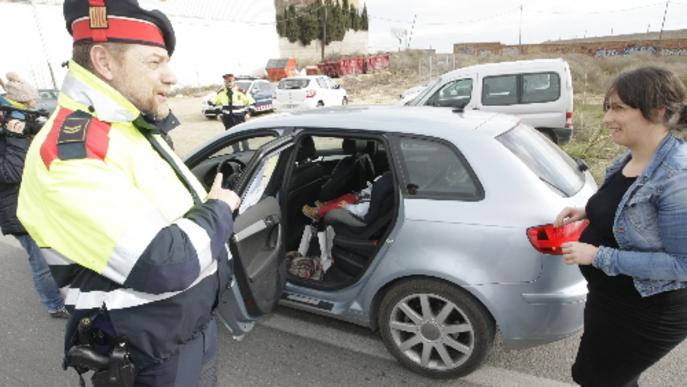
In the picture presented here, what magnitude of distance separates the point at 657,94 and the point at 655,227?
0.45 m

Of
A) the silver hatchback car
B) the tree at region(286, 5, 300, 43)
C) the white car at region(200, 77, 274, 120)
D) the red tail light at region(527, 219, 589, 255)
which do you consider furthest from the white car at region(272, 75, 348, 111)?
Result: the tree at region(286, 5, 300, 43)

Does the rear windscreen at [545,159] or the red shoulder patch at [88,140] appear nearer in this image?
the red shoulder patch at [88,140]

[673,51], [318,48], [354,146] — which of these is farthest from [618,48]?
[354,146]

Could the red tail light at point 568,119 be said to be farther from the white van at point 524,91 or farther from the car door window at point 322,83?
the car door window at point 322,83

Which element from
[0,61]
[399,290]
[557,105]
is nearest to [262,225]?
[399,290]

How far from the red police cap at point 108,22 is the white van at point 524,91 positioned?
6.44 m

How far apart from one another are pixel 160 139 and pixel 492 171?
160cm

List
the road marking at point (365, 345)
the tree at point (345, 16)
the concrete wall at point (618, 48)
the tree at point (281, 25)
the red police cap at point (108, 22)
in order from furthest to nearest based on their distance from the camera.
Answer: the tree at point (345, 16) → the tree at point (281, 25) → the concrete wall at point (618, 48) → the road marking at point (365, 345) → the red police cap at point (108, 22)

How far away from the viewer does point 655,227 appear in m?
1.48

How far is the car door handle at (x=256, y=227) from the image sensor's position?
6.59 feet

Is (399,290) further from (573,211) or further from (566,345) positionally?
(566,345)

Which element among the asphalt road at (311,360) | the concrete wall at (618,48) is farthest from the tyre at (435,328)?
the concrete wall at (618,48)

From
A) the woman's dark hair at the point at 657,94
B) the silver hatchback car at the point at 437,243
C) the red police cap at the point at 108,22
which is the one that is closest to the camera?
the red police cap at the point at 108,22

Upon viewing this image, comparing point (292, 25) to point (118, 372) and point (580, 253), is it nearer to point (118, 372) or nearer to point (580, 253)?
point (580, 253)
